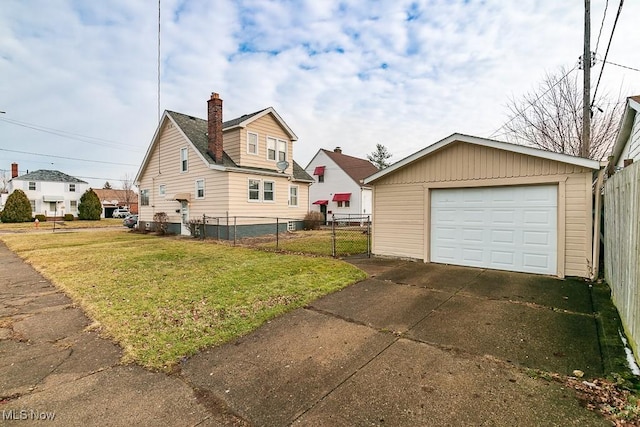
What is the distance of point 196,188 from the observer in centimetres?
1731

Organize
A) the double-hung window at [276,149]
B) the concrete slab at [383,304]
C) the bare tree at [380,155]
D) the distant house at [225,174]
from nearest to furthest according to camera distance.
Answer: the concrete slab at [383,304] < the distant house at [225,174] < the double-hung window at [276,149] < the bare tree at [380,155]

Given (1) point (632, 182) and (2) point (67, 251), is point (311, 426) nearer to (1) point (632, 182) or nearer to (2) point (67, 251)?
(1) point (632, 182)

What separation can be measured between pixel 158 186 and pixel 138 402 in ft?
65.5

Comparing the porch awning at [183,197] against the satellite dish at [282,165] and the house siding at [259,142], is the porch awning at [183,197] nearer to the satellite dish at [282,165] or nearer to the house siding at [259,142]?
the house siding at [259,142]

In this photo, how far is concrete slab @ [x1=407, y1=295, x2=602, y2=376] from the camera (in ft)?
10.8

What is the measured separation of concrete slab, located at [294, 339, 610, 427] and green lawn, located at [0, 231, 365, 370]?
1951 mm

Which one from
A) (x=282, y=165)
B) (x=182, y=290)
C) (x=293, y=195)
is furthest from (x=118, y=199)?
(x=182, y=290)

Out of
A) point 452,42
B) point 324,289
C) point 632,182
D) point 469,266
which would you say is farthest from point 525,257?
point 452,42

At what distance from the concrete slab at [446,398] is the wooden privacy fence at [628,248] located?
4.38ft

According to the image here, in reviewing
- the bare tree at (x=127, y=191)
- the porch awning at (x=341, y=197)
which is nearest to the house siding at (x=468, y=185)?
the porch awning at (x=341, y=197)

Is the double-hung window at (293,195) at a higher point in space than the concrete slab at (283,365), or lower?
higher

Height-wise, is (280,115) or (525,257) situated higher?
(280,115)

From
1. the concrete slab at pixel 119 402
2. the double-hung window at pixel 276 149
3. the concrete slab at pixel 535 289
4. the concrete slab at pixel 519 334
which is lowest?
the concrete slab at pixel 119 402

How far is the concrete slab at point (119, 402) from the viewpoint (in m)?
2.42
